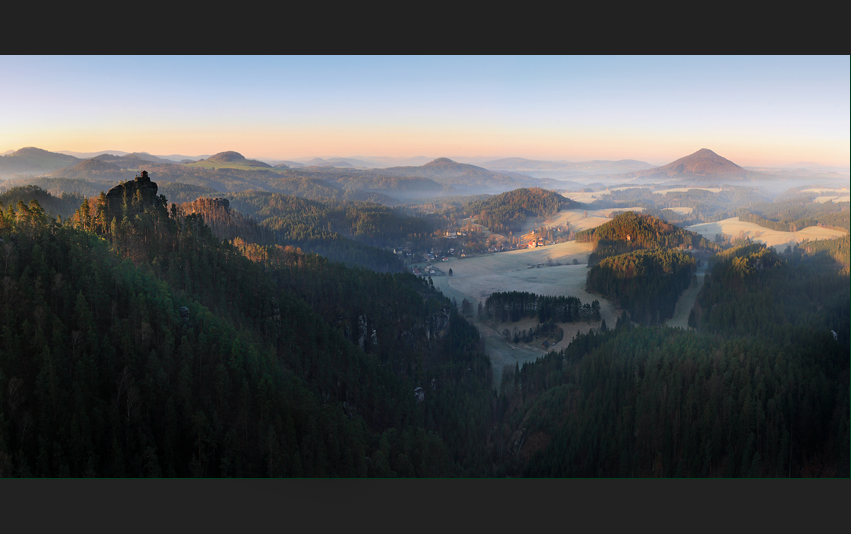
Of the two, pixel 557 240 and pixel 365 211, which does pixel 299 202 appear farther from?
pixel 557 240

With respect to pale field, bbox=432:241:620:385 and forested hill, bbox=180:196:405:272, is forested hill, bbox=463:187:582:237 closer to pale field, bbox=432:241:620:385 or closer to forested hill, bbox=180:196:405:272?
Answer: forested hill, bbox=180:196:405:272

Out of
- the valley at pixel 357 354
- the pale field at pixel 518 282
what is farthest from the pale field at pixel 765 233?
the pale field at pixel 518 282

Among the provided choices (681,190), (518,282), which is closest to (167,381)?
(518,282)

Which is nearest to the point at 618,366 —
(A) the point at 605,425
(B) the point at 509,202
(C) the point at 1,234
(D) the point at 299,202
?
(A) the point at 605,425

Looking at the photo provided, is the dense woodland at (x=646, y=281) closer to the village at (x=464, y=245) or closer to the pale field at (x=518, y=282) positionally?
the pale field at (x=518, y=282)

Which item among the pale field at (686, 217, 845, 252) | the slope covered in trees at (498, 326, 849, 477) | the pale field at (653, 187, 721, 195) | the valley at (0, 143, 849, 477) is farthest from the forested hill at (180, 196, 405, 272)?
the pale field at (653, 187, 721, 195)
